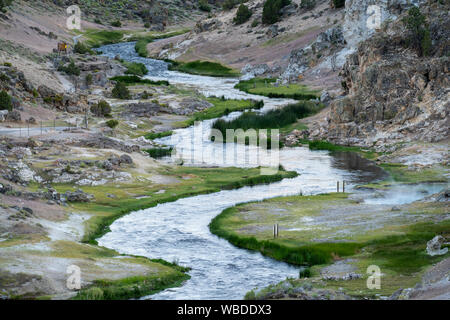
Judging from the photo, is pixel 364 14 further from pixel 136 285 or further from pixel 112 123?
pixel 136 285

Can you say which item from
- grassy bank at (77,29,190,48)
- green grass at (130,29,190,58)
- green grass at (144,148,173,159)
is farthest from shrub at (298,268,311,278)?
grassy bank at (77,29,190,48)

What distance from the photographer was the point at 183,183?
200ft

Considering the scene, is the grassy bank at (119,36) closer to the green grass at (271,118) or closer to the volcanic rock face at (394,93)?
the green grass at (271,118)

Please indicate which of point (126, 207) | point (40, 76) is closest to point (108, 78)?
point (40, 76)

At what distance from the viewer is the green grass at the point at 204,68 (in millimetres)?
142000

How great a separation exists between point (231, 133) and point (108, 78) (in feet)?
142

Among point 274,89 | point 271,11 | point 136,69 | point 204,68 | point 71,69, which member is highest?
point 271,11

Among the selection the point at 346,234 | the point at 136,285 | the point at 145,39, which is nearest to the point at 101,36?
the point at 145,39

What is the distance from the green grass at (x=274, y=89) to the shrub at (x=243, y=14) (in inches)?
1396

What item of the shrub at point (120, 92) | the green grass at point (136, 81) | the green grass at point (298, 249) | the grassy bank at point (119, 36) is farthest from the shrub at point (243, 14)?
the green grass at point (298, 249)

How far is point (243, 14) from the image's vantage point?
162m

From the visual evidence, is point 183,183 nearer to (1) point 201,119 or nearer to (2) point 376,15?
(1) point 201,119

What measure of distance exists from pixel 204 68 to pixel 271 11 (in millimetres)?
20735

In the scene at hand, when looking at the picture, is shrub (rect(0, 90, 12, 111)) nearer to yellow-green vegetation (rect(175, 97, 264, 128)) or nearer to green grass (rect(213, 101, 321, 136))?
yellow-green vegetation (rect(175, 97, 264, 128))
